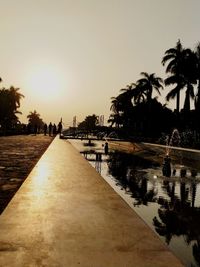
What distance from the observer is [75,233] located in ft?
13.6

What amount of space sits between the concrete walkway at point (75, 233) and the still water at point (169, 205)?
1.64ft

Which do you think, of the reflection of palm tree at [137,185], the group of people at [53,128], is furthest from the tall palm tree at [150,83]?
the reflection of palm tree at [137,185]

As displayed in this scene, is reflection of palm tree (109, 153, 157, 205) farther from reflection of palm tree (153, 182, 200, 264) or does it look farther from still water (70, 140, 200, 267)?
Result: reflection of palm tree (153, 182, 200, 264)

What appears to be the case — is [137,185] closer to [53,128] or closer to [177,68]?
[177,68]

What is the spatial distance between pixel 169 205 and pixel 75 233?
3422 millimetres

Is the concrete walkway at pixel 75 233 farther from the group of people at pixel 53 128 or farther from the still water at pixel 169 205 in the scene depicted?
the group of people at pixel 53 128

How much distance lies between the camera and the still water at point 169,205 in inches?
187

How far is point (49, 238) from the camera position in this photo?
396cm

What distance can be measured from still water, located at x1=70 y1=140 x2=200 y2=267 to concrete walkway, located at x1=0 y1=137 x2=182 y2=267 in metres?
0.50

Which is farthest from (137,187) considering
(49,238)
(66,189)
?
(49,238)

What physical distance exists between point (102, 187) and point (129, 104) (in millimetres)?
77306

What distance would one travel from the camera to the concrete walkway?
3389 millimetres

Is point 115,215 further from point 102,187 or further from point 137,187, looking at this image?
point 137,187

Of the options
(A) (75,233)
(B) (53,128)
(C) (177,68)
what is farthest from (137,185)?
(B) (53,128)
